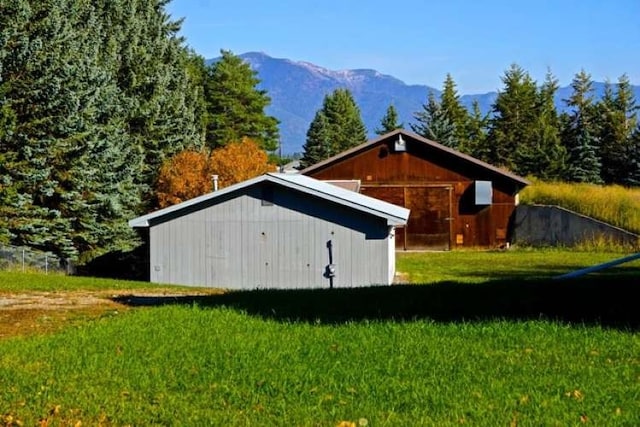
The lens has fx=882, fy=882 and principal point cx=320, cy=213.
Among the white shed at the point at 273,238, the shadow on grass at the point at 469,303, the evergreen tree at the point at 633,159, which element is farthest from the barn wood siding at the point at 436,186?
the shadow on grass at the point at 469,303

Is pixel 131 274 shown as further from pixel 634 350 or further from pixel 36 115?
pixel 634 350

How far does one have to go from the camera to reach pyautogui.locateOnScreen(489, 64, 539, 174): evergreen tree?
204ft

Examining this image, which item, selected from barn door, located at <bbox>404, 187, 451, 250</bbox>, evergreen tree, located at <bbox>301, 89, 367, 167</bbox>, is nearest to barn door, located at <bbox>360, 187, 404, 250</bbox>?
barn door, located at <bbox>404, 187, 451, 250</bbox>

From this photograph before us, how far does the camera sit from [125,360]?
8.91 meters

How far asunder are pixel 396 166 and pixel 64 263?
45.7 feet

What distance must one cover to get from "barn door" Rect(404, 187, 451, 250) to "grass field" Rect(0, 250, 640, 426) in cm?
2342

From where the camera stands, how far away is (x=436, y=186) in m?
36.7

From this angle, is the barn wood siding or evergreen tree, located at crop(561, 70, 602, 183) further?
evergreen tree, located at crop(561, 70, 602, 183)

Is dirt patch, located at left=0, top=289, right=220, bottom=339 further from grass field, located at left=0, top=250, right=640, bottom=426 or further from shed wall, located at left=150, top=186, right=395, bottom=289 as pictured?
shed wall, located at left=150, top=186, right=395, bottom=289

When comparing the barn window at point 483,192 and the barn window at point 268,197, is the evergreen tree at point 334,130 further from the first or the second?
the barn window at point 268,197

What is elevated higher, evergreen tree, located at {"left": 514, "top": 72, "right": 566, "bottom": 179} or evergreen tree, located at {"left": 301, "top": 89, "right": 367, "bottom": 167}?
evergreen tree, located at {"left": 301, "top": 89, "right": 367, "bottom": 167}

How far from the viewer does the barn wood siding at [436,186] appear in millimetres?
36531

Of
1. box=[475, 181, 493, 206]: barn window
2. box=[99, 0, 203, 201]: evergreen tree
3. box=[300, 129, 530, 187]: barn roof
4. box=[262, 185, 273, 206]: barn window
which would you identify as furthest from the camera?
box=[99, 0, 203, 201]: evergreen tree

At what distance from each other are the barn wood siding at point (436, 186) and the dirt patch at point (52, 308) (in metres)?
18.9
